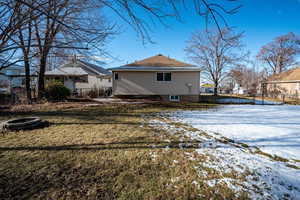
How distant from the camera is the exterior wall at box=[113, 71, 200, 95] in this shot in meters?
11.8

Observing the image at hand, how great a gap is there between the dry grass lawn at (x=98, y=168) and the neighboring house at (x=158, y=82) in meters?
8.36

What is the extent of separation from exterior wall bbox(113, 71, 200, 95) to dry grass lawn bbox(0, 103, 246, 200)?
8355 mm

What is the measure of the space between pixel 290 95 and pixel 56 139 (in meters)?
25.2

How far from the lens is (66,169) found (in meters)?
2.35

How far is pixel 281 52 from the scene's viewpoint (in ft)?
81.1

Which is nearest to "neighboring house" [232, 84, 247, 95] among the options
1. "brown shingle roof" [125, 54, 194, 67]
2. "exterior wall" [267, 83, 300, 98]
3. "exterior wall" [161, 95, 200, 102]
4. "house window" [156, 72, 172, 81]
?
"exterior wall" [267, 83, 300, 98]

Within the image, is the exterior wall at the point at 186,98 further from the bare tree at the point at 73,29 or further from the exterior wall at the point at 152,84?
the bare tree at the point at 73,29

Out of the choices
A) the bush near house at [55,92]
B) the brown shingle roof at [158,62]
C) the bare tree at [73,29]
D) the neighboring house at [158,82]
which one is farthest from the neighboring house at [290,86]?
the bush near house at [55,92]

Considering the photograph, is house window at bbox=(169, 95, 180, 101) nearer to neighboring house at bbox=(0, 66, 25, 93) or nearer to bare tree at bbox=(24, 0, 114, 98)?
bare tree at bbox=(24, 0, 114, 98)

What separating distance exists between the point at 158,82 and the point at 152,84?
1.94ft

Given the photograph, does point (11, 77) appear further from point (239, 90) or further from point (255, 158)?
point (239, 90)

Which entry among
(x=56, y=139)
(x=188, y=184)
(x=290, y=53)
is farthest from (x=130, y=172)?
(x=290, y=53)

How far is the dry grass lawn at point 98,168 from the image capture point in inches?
73.0

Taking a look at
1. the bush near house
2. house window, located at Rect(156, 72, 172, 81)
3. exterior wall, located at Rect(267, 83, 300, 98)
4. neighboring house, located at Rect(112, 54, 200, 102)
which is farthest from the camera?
exterior wall, located at Rect(267, 83, 300, 98)
